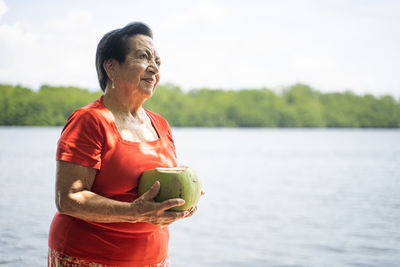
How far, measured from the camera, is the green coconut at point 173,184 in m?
1.50

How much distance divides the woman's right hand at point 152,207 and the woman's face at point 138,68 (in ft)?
1.25

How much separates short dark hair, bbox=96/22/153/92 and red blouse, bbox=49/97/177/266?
185mm

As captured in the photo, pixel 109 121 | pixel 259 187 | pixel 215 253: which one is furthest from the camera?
pixel 259 187

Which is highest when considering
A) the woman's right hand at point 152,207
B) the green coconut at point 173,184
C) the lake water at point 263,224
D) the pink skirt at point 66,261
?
the green coconut at point 173,184

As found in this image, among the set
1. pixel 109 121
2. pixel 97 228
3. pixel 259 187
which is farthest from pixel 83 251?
pixel 259 187

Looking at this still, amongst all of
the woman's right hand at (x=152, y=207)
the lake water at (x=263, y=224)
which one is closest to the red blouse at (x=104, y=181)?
the woman's right hand at (x=152, y=207)

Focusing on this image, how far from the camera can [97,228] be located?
152 cm

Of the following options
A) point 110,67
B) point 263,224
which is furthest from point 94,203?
point 263,224

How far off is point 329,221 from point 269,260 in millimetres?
3491

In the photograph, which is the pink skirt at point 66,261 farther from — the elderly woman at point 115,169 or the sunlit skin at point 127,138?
the sunlit skin at point 127,138

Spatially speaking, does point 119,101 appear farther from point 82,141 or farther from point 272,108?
point 272,108

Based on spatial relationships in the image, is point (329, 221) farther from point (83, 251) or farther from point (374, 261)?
point (83, 251)

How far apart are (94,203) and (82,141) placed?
0.64 feet

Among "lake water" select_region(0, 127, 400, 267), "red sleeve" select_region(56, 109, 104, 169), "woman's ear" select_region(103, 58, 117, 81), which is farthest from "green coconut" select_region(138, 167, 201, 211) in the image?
"lake water" select_region(0, 127, 400, 267)
